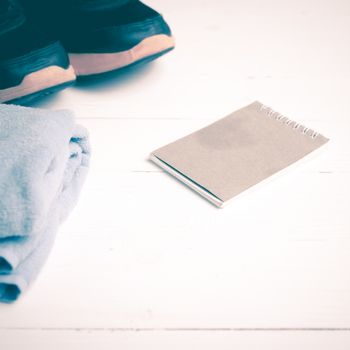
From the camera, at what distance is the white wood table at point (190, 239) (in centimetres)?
52

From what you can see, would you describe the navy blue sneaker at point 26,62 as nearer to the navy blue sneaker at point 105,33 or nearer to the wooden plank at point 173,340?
the navy blue sneaker at point 105,33

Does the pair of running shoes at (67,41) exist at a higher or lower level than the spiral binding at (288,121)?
higher

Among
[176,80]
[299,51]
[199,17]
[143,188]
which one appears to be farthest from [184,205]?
[199,17]

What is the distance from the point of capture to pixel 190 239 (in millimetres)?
625

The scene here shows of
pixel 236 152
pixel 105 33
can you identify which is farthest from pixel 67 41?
pixel 236 152

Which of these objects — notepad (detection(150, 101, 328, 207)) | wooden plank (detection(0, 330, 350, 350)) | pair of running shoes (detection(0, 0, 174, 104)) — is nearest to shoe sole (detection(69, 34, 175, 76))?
pair of running shoes (detection(0, 0, 174, 104))

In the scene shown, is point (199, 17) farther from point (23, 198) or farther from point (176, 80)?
point (23, 198)

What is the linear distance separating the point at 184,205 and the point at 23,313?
0.24m

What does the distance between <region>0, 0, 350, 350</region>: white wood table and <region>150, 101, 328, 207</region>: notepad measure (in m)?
0.02

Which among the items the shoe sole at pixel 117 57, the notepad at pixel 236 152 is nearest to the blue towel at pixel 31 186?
the notepad at pixel 236 152

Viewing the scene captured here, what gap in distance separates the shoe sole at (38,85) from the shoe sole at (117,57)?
0.08m

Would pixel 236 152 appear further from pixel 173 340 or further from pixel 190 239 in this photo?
pixel 173 340

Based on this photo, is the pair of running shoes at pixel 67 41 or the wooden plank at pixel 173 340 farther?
the pair of running shoes at pixel 67 41

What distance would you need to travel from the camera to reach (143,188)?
70 cm
